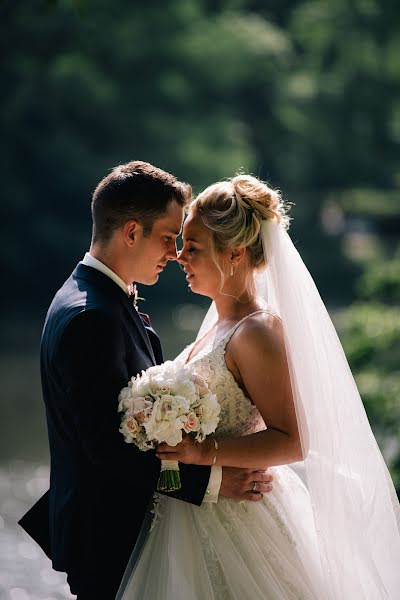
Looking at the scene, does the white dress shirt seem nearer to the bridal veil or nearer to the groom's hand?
the groom's hand

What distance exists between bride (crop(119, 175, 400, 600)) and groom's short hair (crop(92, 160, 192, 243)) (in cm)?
18

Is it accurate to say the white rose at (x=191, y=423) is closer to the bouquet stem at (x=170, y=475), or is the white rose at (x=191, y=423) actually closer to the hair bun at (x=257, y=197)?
the bouquet stem at (x=170, y=475)

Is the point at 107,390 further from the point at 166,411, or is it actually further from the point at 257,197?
the point at 257,197

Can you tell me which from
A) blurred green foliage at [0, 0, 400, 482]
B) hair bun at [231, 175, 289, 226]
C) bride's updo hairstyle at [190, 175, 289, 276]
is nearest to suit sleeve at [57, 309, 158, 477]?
bride's updo hairstyle at [190, 175, 289, 276]

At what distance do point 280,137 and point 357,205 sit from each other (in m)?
3.67

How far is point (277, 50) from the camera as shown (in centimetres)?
3070

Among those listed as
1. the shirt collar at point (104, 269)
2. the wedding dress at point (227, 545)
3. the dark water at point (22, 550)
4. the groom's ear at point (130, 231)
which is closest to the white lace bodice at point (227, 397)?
the wedding dress at point (227, 545)

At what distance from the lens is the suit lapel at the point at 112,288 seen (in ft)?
10.5

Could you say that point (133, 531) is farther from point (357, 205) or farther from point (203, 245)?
point (357, 205)

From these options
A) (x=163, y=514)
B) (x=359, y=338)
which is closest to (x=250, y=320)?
(x=163, y=514)

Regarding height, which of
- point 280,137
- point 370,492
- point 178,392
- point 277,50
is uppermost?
point 277,50

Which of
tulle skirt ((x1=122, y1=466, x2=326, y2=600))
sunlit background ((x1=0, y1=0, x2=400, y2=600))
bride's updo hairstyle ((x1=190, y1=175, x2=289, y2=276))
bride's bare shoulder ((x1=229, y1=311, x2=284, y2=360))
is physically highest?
sunlit background ((x1=0, y1=0, x2=400, y2=600))

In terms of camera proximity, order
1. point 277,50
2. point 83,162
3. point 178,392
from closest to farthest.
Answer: point 178,392
point 83,162
point 277,50

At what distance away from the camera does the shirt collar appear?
10.6 ft
